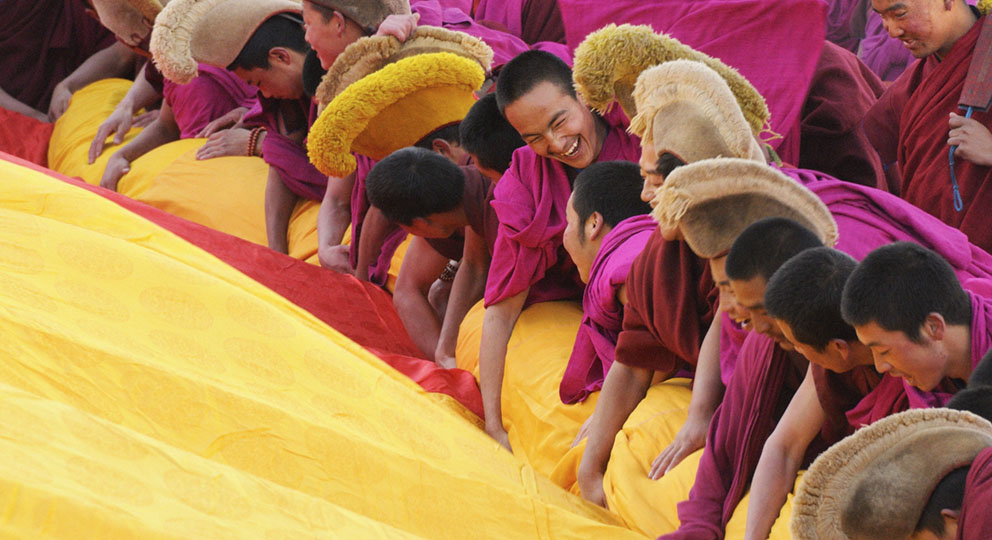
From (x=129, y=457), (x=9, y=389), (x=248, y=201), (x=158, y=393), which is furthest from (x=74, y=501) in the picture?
(x=248, y=201)

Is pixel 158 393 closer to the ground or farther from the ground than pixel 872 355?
closer to the ground

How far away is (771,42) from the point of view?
305cm

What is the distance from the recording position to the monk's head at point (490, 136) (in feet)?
9.79

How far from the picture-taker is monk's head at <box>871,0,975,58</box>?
8.70 ft

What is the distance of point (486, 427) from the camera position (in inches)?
110

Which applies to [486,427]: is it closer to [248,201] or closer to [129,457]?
[129,457]

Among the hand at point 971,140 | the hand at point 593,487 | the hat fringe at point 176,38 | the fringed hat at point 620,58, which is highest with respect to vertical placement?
the fringed hat at point 620,58

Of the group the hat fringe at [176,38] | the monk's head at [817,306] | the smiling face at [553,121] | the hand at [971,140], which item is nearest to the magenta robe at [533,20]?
the hat fringe at [176,38]

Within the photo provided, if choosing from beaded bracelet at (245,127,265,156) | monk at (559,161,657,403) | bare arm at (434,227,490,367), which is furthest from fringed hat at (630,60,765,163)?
beaded bracelet at (245,127,265,156)

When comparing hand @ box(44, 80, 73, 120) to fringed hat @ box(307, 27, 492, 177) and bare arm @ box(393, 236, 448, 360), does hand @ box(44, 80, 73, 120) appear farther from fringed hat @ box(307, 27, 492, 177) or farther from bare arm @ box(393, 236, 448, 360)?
bare arm @ box(393, 236, 448, 360)

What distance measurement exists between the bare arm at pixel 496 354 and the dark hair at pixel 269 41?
1.29 m

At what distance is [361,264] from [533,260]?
0.79 meters

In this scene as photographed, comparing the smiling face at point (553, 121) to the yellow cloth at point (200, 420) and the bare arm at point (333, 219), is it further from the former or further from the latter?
the bare arm at point (333, 219)

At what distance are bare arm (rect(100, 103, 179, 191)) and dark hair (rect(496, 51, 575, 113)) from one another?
86.4 inches
